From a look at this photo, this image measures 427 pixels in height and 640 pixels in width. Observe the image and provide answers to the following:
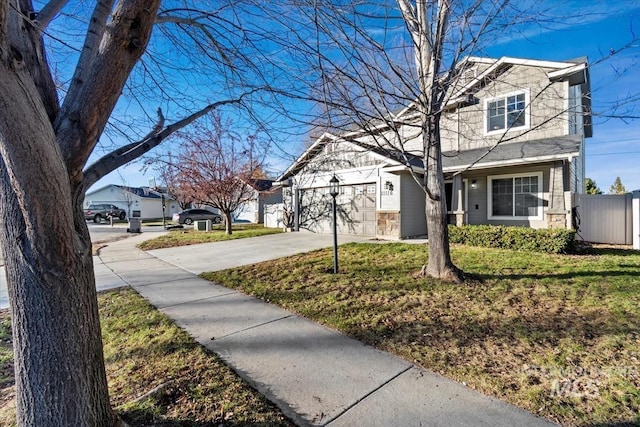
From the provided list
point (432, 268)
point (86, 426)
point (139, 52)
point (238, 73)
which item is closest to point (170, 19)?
point (238, 73)

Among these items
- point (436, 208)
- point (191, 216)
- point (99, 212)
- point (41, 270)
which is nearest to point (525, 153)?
point (436, 208)

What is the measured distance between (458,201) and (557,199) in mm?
2817

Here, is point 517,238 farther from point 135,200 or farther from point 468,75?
point 135,200

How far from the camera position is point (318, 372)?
2816mm

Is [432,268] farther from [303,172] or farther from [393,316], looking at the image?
[303,172]

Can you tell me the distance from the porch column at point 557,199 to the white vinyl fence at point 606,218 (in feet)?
4.17

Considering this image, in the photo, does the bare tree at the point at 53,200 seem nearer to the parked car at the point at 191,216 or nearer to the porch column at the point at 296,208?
the porch column at the point at 296,208

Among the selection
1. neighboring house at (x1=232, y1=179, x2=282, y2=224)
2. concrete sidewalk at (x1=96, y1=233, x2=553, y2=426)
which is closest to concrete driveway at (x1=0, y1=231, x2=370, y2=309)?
concrete sidewalk at (x1=96, y1=233, x2=553, y2=426)

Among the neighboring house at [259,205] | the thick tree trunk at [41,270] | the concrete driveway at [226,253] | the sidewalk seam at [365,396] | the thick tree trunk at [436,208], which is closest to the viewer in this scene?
the thick tree trunk at [41,270]

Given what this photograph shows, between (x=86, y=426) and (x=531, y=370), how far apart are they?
137 inches

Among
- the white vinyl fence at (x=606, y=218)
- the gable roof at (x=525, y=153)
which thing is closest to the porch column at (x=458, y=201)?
the gable roof at (x=525, y=153)

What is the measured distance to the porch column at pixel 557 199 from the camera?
9000mm

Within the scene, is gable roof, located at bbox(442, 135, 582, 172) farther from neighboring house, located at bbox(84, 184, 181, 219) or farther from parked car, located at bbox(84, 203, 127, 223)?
neighboring house, located at bbox(84, 184, 181, 219)

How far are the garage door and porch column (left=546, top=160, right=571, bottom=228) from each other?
229 inches
